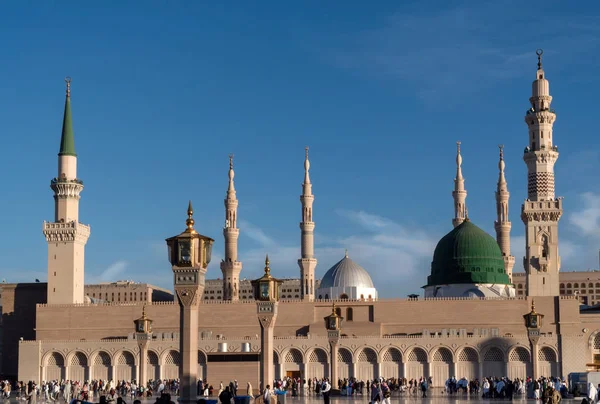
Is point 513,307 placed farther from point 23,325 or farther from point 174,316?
point 23,325

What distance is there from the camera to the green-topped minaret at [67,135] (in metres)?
62.9

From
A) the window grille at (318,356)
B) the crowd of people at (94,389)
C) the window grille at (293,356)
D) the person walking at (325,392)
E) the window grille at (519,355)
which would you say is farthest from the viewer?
the window grille at (293,356)

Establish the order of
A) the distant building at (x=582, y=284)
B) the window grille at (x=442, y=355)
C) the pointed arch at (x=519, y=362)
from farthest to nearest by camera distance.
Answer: the distant building at (x=582, y=284)
the window grille at (x=442, y=355)
the pointed arch at (x=519, y=362)

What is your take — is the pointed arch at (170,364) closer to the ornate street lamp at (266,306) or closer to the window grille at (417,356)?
the window grille at (417,356)

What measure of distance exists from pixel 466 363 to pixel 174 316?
16.0m

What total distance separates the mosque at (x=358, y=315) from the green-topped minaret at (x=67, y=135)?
0.07 meters

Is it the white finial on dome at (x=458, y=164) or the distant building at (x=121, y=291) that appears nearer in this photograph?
the white finial on dome at (x=458, y=164)

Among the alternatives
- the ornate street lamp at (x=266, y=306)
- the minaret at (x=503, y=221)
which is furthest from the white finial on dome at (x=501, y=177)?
the ornate street lamp at (x=266, y=306)

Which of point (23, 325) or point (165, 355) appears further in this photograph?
point (23, 325)

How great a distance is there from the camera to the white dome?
6475cm

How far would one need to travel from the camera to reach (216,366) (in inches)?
1738

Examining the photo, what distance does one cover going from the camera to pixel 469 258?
2441 inches

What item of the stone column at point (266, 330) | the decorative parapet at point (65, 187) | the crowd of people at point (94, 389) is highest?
the decorative parapet at point (65, 187)

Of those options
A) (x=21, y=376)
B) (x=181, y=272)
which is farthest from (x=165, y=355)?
(x=181, y=272)
